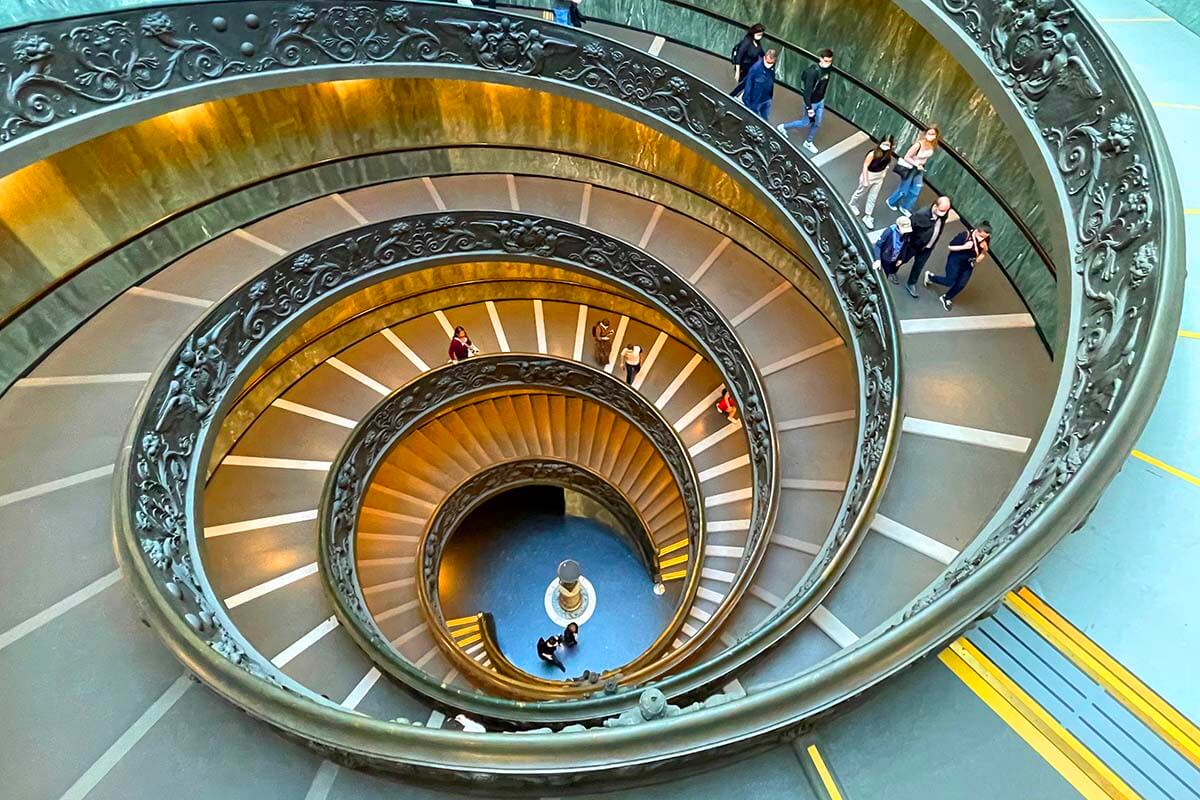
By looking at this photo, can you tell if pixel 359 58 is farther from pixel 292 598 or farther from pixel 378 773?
pixel 378 773

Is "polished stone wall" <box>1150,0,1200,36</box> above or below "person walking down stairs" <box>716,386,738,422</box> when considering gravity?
above

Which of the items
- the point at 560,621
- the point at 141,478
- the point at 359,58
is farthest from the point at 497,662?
the point at 359,58

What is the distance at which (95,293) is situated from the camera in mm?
8875

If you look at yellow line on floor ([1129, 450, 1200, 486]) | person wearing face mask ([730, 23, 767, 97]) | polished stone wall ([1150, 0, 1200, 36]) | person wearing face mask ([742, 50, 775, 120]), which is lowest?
yellow line on floor ([1129, 450, 1200, 486])

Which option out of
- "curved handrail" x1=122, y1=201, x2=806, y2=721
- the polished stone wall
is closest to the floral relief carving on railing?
"curved handrail" x1=122, y1=201, x2=806, y2=721

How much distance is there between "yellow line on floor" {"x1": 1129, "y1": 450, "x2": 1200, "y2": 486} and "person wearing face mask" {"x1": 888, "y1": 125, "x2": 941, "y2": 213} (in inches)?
156

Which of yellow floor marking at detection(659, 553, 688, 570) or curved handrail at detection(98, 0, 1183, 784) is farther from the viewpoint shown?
yellow floor marking at detection(659, 553, 688, 570)

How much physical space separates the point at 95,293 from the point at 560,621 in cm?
1022

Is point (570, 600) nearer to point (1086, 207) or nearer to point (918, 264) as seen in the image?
point (918, 264)

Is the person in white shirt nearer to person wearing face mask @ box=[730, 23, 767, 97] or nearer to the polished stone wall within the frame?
person wearing face mask @ box=[730, 23, 767, 97]

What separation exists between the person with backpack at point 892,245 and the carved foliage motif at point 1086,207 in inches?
55.1

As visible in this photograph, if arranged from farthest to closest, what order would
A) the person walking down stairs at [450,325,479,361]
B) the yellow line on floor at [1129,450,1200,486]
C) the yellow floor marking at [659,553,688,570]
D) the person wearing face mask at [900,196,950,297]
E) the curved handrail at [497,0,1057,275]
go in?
1. the yellow floor marking at [659,553,688,570]
2. the person walking down stairs at [450,325,479,361]
3. the curved handrail at [497,0,1057,275]
4. the person wearing face mask at [900,196,950,297]
5. the yellow line on floor at [1129,450,1200,486]

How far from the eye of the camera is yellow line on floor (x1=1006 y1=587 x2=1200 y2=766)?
313 centimetres

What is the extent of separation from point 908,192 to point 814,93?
75.2 inches
